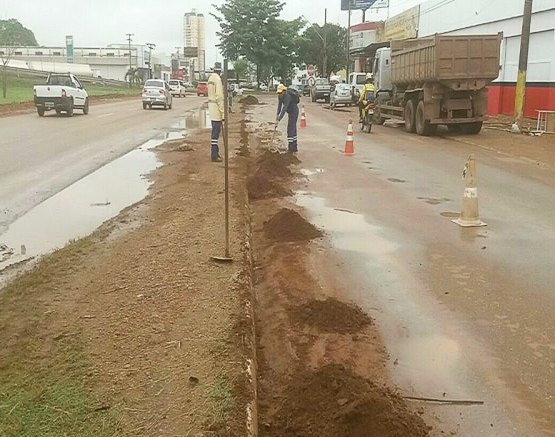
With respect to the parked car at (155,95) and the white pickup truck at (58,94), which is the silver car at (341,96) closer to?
the parked car at (155,95)

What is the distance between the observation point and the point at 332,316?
17.8 feet

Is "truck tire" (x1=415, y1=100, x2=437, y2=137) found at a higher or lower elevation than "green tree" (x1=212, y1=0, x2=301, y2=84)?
lower

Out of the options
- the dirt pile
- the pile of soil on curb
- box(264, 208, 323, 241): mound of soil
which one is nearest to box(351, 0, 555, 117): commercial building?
the dirt pile

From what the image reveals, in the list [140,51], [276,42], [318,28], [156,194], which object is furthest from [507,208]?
[140,51]

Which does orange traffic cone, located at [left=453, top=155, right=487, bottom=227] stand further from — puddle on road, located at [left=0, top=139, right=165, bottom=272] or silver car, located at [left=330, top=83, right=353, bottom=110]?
silver car, located at [left=330, top=83, right=353, bottom=110]

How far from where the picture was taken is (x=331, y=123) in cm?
2902

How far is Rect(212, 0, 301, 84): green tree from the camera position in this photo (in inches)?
2980

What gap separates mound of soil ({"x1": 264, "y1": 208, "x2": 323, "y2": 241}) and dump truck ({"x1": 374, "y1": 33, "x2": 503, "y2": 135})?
13.2 meters

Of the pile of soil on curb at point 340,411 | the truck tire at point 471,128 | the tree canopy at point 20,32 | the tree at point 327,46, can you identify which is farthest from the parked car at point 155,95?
the tree canopy at point 20,32

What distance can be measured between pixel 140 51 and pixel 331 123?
102 metres

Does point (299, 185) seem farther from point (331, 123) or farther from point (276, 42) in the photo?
point (276, 42)

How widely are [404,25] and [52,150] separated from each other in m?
39.5

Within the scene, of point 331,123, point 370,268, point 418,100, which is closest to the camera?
point 370,268

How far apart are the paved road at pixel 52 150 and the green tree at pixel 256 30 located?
49143 millimetres
